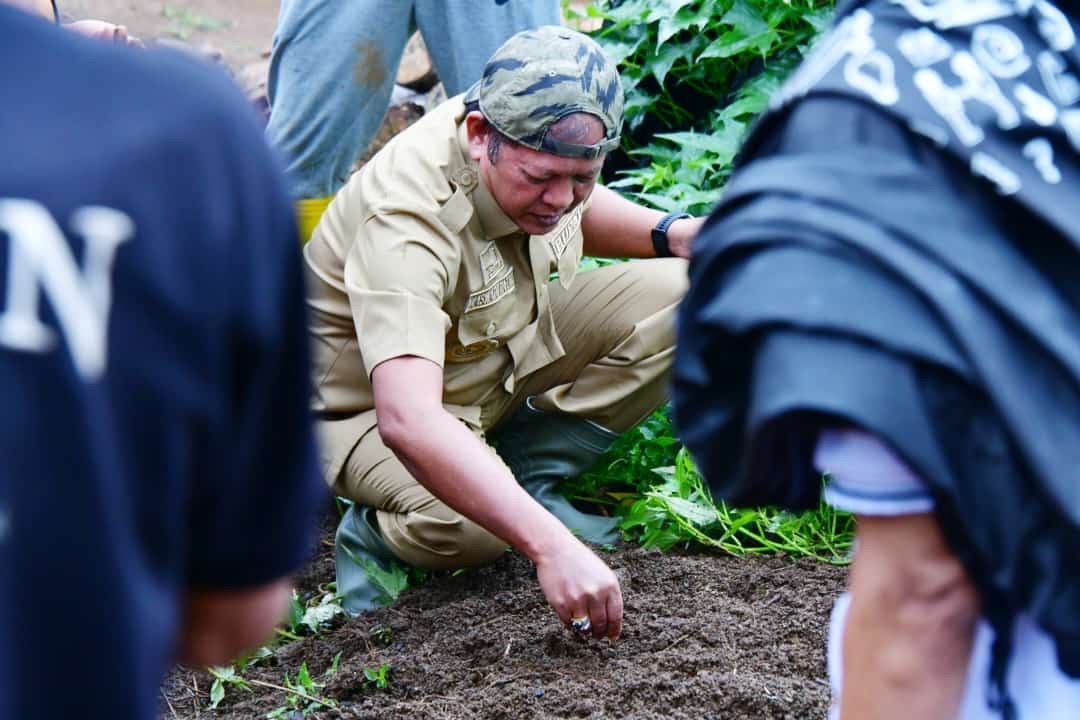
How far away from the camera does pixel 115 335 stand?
2.64ft

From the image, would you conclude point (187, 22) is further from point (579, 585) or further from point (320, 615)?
point (579, 585)

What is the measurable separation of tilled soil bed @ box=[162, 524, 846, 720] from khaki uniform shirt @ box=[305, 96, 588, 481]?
1.43 ft

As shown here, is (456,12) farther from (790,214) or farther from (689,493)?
(790,214)

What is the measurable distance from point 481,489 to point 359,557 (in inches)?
29.3

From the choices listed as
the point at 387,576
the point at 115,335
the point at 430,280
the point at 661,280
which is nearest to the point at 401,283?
the point at 430,280

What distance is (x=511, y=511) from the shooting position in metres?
2.50

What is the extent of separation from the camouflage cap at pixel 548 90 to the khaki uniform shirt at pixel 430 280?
7.4 inches

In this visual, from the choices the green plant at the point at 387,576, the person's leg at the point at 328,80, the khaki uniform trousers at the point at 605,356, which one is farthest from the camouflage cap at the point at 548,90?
the green plant at the point at 387,576

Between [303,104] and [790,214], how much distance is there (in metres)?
2.84

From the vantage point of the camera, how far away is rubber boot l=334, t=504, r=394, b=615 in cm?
312

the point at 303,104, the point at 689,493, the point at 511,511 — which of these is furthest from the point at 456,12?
the point at 511,511

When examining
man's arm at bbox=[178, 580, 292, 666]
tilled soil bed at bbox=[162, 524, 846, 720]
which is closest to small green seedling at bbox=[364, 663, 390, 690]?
tilled soil bed at bbox=[162, 524, 846, 720]

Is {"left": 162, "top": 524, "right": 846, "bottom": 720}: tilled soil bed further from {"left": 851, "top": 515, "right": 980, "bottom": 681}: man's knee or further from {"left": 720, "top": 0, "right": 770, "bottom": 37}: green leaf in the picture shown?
{"left": 720, "top": 0, "right": 770, "bottom": 37}: green leaf

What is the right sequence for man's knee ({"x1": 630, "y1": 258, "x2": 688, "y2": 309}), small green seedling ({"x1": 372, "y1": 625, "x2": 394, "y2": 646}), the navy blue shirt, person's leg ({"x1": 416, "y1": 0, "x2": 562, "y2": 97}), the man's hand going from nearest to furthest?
the navy blue shirt → the man's hand → small green seedling ({"x1": 372, "y1": 625, "x2": 394, "y2": 646}) → man's knee ({"x1": 630, "y1": 258, "x2": 688, "y2": 309}) → person's leg ({"x1": 416, "y1": 0, "x2": 562, "y2": 97})
